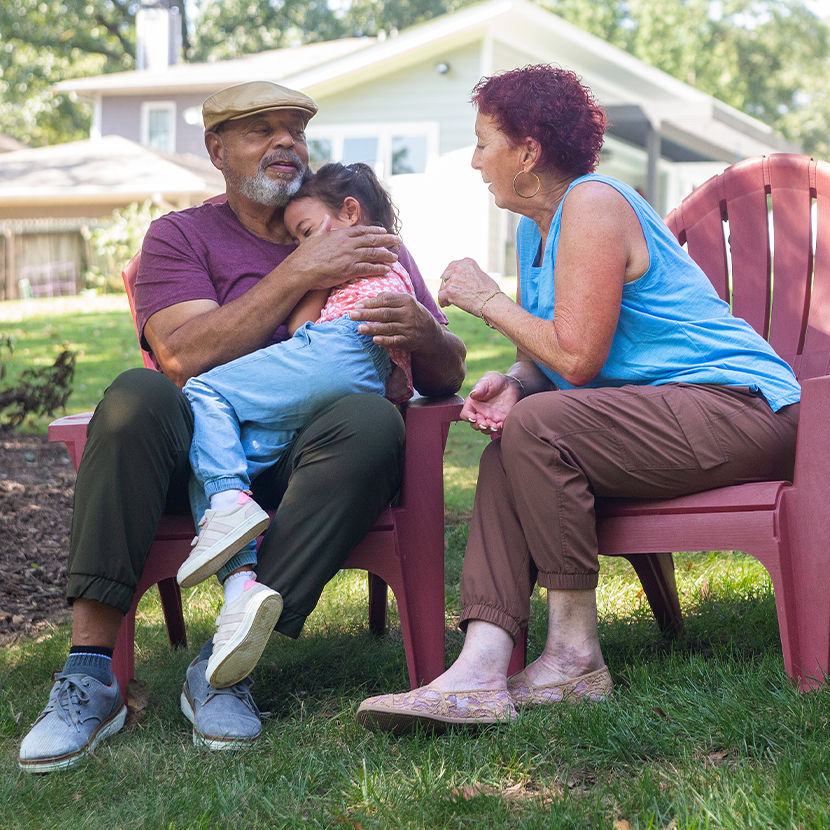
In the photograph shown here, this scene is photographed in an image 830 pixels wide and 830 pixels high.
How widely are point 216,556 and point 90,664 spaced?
0.39 meters

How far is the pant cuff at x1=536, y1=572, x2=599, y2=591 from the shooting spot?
2246mm

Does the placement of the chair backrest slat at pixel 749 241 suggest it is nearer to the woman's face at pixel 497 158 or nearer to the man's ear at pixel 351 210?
the woman's face at pixel 497 158

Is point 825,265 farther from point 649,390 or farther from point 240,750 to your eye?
point 240,750

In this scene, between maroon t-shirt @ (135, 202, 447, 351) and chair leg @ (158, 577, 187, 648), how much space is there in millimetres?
731

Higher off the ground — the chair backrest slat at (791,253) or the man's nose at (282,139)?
the man's nose at (282,139)

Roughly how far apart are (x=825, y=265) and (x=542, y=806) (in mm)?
1927

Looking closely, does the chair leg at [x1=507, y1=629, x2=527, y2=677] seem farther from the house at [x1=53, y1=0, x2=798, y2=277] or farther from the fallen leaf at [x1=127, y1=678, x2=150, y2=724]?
Answer: the house at [x1=53, y1=0, x2=798, y2=277]

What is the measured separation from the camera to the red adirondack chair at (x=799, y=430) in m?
2.17

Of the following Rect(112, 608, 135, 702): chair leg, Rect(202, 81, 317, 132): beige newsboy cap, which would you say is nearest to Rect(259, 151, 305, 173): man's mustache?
Rect(202, 81, 317, 132): beige newsboy cap

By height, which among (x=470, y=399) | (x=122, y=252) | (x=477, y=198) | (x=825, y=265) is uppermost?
(x=825, y=265)

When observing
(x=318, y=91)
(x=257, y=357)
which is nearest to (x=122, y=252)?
(x=318, y=91)

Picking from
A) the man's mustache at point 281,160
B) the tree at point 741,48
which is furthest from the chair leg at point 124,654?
the tree at point 741,48

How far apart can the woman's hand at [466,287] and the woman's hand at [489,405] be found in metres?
0.18

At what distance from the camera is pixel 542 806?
179 cm
